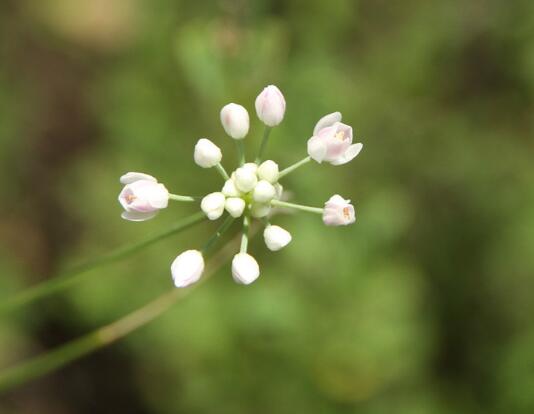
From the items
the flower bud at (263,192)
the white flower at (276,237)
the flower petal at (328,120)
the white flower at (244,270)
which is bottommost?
the white flower at (244,270)

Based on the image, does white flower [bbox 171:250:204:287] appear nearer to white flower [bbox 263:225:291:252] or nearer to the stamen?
white flower [bbox 263:225:291:252]

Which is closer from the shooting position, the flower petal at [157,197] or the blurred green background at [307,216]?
the flower petal at [157,197]

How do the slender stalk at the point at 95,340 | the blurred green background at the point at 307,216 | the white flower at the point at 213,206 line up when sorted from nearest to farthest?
the white flower at the point at 213,206, the slender stalk at the point at 95,340, the blurred green background at the point at 307,216

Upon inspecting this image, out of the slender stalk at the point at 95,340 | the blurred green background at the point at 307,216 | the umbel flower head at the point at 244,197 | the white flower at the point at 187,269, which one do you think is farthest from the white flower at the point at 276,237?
the blurred green background at the point at 307,216

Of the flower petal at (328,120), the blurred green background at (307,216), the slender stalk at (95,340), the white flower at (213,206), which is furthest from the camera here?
the blurred green background at (307,216)

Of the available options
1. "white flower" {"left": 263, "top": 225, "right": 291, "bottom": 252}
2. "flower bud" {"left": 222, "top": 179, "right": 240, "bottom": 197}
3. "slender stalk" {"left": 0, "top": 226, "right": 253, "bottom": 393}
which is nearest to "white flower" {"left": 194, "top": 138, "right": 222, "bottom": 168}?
"flower bud" {"left": 222, "top": 179, "right": 240, "bottom": 197}

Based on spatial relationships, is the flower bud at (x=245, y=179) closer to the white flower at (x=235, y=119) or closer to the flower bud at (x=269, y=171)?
the flower bud at (x=269, y=171)

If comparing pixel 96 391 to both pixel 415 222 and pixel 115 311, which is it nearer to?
pixel 115 311

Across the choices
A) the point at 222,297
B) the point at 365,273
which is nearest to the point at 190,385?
the point at 222,297
